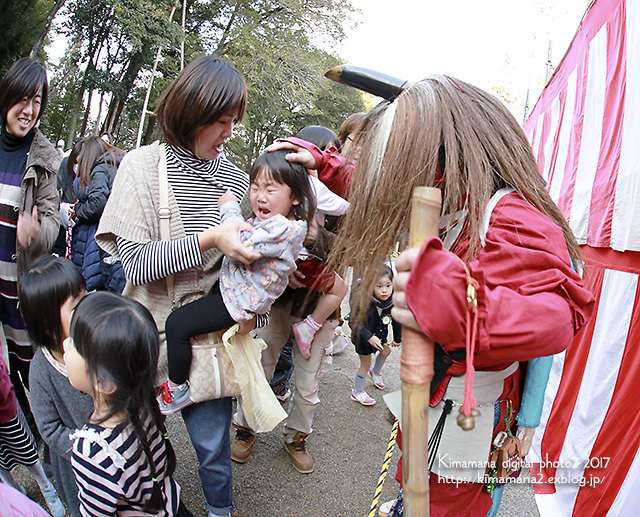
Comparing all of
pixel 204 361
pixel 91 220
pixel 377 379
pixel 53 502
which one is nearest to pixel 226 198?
pixel 204 361

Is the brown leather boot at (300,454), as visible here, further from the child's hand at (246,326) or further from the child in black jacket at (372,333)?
the child's hand at (246,326)

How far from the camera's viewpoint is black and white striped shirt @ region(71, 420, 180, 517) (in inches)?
52.9

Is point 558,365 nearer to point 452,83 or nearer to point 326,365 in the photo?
point 326,365

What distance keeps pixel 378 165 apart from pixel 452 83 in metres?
0.32

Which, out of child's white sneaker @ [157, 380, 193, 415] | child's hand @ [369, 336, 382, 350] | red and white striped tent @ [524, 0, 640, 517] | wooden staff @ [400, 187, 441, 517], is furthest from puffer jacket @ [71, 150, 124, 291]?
red and white striped tent @ [524, 0, 640, 517]

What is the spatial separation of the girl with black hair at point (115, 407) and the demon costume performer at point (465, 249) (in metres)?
0.78

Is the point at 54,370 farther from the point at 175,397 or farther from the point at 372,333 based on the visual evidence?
the point at 372,333

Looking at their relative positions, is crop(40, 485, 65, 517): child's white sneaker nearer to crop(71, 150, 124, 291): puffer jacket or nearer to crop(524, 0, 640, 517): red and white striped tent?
crop(71, 150, 124, 291): puffer jacket

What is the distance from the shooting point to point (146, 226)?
168 cm

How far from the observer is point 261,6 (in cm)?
1833

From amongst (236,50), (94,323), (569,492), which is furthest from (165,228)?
(236,50)

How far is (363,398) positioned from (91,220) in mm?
2780

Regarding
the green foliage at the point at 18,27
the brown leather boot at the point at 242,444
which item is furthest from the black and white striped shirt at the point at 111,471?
the green foliage at the point at 18,27

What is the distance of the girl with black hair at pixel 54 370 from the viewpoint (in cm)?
170
